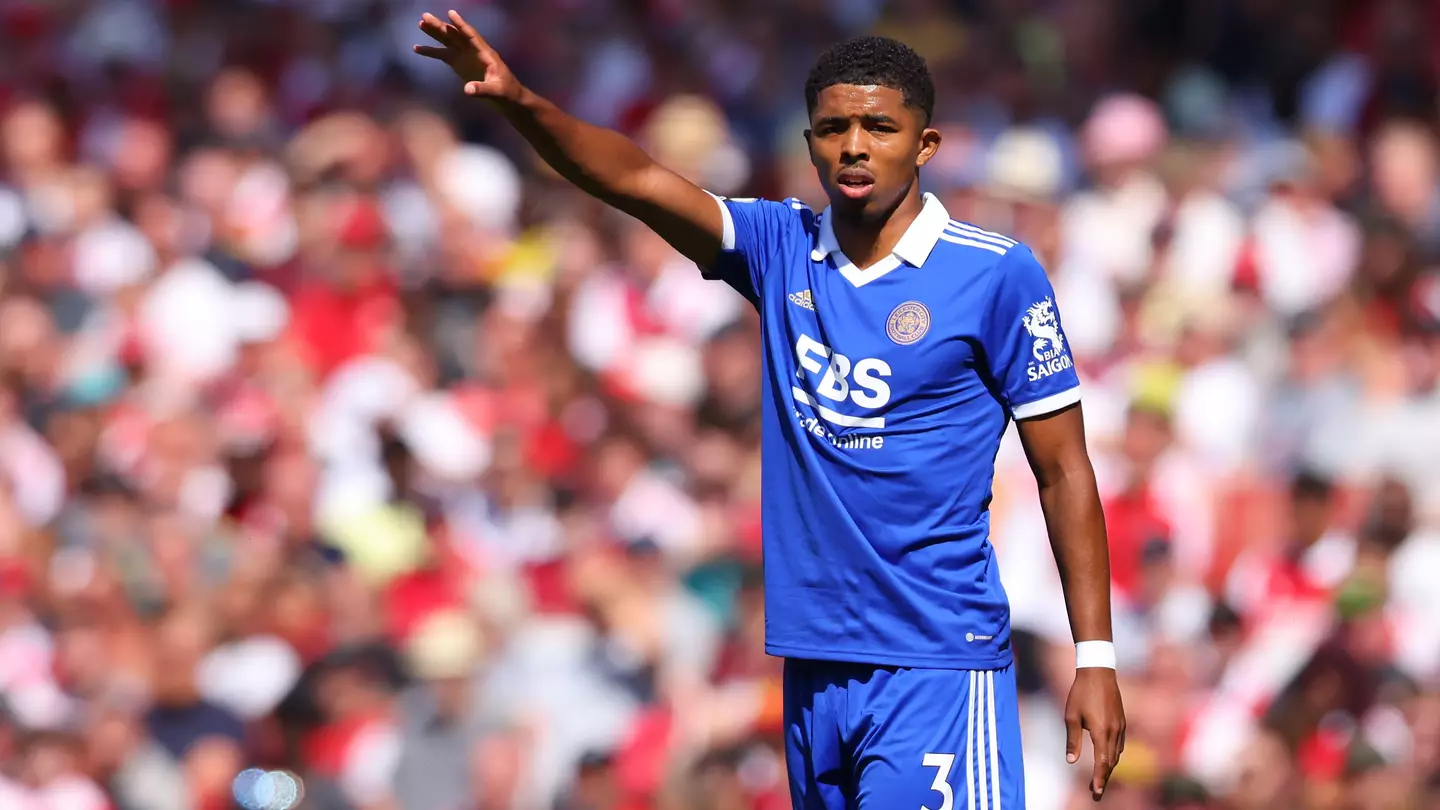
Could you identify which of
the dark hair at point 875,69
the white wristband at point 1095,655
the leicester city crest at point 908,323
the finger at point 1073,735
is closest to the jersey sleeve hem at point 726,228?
the dark hair at point 875,69

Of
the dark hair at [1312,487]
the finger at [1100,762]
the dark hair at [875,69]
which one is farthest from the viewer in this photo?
the dark hair at [1312,487]

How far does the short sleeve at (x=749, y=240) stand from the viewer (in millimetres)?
4934

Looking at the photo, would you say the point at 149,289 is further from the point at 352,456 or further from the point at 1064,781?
the point at 1064,781

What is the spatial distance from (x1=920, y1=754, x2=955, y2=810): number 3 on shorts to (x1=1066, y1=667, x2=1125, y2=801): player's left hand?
0.26 m

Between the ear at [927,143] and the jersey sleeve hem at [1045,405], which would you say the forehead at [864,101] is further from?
the jersey sleeve hem at [1045,405]

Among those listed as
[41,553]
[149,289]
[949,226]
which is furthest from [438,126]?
[949,226]

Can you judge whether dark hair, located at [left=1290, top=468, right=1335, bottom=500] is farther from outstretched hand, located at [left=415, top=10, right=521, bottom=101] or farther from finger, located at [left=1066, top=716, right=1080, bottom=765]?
outstretched hand, located at [left=415, top=10, right=521, bottom=101]

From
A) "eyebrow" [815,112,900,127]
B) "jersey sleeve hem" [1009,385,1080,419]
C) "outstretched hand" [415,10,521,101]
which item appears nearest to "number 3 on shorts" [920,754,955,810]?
"jersey sleeve hem" [1009,385,1080,419]

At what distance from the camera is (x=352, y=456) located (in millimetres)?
10148

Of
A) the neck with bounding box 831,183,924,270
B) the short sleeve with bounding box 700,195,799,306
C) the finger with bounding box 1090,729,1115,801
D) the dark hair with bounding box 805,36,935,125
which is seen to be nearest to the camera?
the finger with bounding box 1090,729,1115,801

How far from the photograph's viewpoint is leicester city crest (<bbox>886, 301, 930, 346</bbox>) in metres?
4.72

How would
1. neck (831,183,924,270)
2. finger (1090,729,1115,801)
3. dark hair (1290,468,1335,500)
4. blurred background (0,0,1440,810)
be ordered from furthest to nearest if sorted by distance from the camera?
dark hair (1290,468,1335,500)
blurred background (0,0,1440,810)
neck (831,183,924,270)
finger (1090,729,1115,801)

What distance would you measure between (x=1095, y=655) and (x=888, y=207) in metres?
1.06

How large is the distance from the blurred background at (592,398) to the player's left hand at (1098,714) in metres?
3.35
